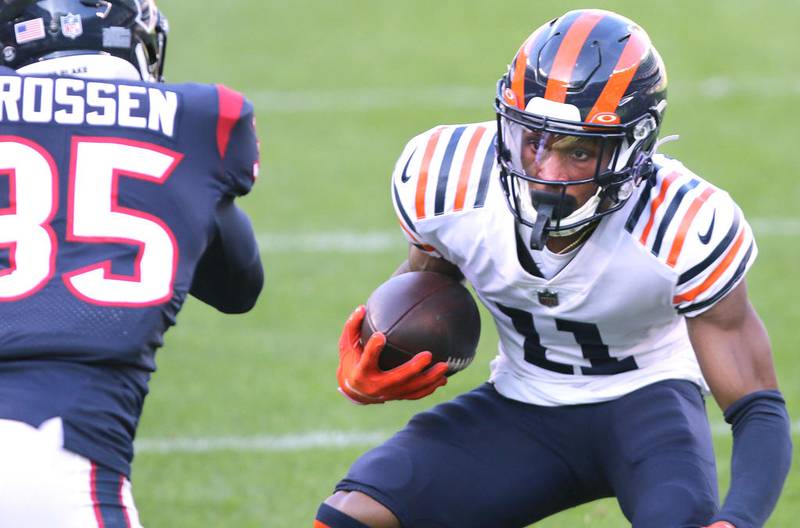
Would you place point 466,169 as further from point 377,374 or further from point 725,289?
point 725,289

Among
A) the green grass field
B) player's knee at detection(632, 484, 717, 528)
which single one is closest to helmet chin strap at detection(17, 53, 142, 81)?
player's knee at detection(632, 484, 717, 528)

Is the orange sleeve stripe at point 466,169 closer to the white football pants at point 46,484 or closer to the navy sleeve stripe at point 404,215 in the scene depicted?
the navy sleeve stripe at point 404,215

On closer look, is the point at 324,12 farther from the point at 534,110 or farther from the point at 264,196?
the point at 534,110

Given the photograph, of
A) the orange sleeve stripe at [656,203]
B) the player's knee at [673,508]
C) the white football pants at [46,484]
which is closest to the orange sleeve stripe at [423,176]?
the orange sleeve stripe at [656,203]

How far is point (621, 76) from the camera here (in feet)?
11.2

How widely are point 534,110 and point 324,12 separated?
8961mm

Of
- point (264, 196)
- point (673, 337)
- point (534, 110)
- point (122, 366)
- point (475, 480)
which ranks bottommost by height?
point (264, 196)

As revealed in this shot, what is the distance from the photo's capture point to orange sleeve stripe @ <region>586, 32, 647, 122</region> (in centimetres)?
338

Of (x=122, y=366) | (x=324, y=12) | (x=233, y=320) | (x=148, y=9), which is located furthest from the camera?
(x=324, y=12)

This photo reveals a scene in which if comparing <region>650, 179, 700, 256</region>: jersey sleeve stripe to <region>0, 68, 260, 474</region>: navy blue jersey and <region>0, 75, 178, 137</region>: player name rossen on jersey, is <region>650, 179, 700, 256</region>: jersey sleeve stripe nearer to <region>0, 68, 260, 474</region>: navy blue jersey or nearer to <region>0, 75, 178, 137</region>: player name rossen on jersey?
<region>0, 68, 260, 474</region>: navy blue jersey

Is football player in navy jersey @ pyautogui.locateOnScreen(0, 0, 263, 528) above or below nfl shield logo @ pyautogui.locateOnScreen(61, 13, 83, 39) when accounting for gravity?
below

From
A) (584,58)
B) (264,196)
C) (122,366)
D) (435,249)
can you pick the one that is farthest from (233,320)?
(122,366)

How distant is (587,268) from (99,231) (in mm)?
1335

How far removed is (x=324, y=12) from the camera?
12125 millimetres
